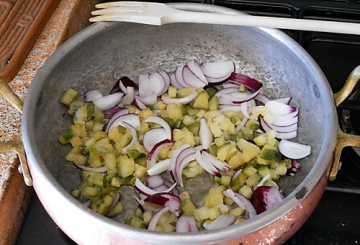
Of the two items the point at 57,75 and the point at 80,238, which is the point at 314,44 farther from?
the point at 80,238

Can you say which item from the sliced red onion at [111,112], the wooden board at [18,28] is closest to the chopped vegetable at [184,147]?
the sliced red onion at [111,112]

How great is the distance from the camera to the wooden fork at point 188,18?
2.22 ft

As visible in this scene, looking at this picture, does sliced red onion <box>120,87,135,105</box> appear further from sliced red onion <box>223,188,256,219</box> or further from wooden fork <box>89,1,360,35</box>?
sliced red onion <box>223,188,256,219</box>

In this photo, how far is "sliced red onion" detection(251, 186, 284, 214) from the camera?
0.67m

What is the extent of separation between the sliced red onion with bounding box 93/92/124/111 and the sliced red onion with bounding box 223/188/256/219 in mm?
238

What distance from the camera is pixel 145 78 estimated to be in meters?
0.85

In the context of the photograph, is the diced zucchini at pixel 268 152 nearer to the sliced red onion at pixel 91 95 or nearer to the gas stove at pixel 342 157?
the gas stove at pixel 342 157

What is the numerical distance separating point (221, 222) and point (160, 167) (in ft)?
0.42

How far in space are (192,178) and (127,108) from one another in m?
0.16

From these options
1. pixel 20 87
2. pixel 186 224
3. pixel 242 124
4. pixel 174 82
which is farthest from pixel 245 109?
pixel 20 87

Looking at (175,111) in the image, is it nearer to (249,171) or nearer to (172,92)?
(172,92)

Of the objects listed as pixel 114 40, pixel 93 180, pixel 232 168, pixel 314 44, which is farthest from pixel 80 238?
pixel 314 44

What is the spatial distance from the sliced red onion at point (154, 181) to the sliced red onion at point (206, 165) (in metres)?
0.06

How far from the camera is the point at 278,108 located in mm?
796
